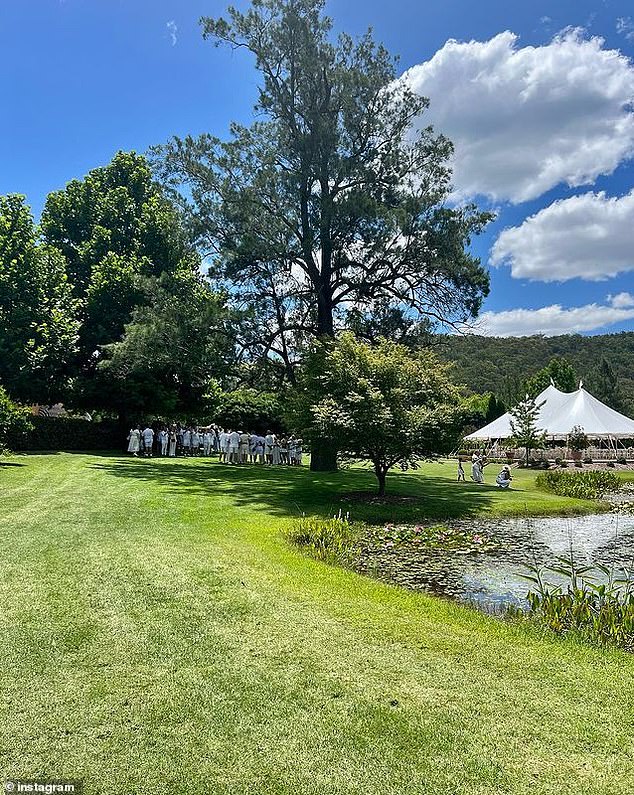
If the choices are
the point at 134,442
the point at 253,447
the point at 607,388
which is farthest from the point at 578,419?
the point at 607,388

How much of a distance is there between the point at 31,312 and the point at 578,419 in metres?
32.5

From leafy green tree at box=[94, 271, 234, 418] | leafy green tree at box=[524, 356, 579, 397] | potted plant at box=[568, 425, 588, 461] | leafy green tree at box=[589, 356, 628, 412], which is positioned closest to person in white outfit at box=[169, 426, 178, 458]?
leafy green tree at box=[94, 271, 234, 418]

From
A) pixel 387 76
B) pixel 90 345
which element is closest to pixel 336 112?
pixel 387 76

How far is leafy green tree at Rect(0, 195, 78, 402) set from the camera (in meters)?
24.7

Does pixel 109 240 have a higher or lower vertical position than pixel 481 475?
higher

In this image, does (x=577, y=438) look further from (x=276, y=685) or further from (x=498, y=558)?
(x=276, y=685)

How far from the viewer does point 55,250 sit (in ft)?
89.6

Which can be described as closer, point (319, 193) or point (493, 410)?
point (319, 193)

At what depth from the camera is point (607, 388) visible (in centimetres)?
7419

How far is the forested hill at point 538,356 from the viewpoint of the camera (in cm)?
9094

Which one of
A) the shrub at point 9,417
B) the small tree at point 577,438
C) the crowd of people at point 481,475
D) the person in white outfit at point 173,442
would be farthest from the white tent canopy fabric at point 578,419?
the shrub at point 9,417

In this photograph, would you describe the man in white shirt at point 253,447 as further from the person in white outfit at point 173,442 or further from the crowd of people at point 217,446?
the person in white outfit at point 173,442

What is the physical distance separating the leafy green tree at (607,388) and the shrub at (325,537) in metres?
→ 72.3

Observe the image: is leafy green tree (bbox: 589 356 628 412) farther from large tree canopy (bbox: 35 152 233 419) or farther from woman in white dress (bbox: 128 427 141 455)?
woman in white dress (bbox: 128 427 141 455)
